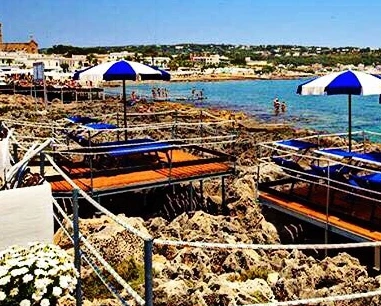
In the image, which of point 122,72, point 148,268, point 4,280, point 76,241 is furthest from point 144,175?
point 148,268

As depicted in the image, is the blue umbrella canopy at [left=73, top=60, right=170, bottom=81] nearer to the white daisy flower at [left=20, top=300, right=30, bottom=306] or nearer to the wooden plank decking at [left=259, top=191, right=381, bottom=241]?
the wooden plank decking at [left=259, top=191, right=381, bottom=241]

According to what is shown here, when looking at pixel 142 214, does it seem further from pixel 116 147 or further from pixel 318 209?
pixel 318 209

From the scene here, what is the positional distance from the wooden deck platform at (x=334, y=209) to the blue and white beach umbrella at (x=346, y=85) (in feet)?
6.31

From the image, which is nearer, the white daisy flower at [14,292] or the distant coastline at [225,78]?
the white daisy flower at [14,292]

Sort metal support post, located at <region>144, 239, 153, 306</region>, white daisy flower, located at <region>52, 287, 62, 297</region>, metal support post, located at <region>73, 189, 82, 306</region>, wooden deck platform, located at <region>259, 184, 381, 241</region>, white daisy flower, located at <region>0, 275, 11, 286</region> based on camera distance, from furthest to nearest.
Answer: wooden deck platform, located at <region>259, 184, 381, 241</region> → metal support post, located at <region>73, 189, 82, 306</region> → white daisy flower, located at <region>52, 287, 62, 297</region> → white daisy flower, located at <region>0, 275, 11, 286</region> → metal support post, located at <region>144, 239, 153, 306</region>

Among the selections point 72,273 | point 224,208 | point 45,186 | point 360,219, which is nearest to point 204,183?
point 224,208

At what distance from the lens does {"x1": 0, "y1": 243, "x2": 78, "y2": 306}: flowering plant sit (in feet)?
14.1

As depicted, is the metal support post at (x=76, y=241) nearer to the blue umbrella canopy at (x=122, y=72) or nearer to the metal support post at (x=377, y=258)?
the metal support post at (x=377, y=258)

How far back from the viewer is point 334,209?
9.79 meters

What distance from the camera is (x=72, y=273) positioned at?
468 cm

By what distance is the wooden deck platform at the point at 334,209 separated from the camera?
29.1 feet

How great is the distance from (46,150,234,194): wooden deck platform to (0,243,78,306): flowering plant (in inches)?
220

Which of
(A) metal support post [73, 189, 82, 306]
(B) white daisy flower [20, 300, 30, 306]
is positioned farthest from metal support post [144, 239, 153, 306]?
(A) metal support post [73, 189, 82, 306]

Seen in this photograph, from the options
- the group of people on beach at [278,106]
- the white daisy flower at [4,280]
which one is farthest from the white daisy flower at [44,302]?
the group of people on beach at [278,106]
